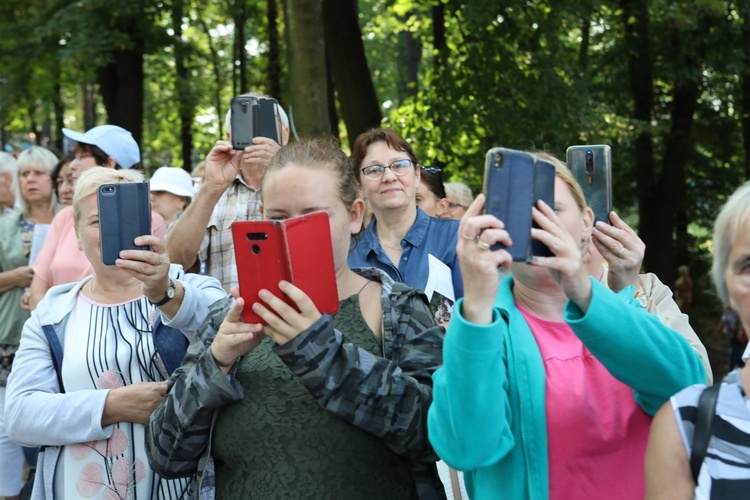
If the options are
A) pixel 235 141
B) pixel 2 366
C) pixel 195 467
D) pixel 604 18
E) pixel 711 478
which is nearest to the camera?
pixel 711 478

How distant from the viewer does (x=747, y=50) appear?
50.0 ft

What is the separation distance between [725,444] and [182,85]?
70.7ft

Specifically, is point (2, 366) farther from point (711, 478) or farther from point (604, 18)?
point (604, 18)

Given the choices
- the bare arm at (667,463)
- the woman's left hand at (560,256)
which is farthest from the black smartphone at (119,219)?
the bare arm at (667,463)

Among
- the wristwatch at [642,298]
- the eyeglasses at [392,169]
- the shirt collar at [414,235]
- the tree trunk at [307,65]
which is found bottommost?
the wristwatch at [642,298]

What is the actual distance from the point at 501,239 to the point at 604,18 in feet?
44.2

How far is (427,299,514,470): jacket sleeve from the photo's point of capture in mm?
2291

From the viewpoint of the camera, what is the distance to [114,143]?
597cm

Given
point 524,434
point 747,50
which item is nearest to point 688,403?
point 524,434

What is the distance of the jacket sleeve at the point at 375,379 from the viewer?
2545 millimetres

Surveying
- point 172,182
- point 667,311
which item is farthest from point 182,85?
point 667,311

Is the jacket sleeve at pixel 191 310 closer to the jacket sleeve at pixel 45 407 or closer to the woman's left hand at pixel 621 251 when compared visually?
the jacket sleeve at pixel 45 407

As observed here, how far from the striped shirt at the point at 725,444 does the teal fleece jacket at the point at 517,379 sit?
21 cm

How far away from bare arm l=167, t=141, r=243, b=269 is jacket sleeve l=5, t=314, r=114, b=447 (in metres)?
1.37
